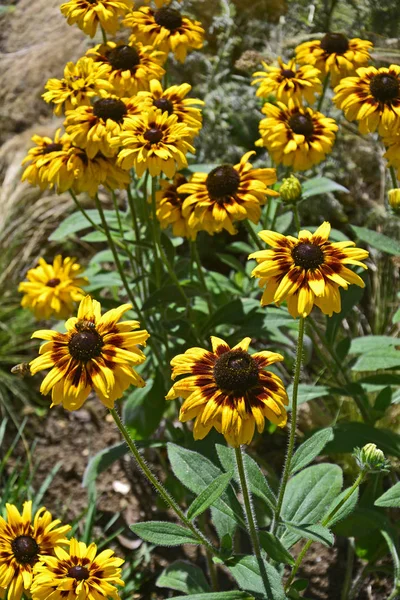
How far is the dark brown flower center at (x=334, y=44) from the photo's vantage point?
2520 mm

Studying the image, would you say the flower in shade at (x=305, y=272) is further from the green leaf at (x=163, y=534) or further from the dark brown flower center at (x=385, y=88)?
the dark brown flower center at (x=385, y=88)

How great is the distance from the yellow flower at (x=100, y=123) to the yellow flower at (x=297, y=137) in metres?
0.40

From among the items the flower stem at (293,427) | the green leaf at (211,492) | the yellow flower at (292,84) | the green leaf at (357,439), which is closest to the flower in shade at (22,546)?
the green leaf at (211,492)

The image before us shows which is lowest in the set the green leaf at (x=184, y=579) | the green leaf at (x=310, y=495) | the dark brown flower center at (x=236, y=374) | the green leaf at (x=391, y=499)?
the green leaf at (x=184, y=579)

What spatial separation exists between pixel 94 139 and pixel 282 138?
56 cm

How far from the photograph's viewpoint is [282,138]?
2277 mm

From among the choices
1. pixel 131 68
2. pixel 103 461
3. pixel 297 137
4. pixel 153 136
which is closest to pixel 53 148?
pixel 131 68

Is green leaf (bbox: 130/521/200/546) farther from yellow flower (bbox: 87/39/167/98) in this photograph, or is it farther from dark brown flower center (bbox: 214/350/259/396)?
yellow flower (bbox: 87/39/167/98)

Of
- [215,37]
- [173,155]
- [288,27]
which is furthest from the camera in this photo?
[215,37]

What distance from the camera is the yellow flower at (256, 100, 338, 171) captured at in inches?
89.3

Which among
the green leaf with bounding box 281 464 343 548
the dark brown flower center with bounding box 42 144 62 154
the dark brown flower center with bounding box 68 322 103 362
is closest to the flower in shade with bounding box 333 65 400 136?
the dark brown flower center with bounding box 42 144 62 154

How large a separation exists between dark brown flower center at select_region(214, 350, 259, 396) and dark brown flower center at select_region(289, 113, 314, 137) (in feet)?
3.19

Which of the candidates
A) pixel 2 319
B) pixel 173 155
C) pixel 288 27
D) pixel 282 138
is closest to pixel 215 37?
pixel 288 27

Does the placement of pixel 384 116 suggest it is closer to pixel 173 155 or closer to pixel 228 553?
pixel 173 155
